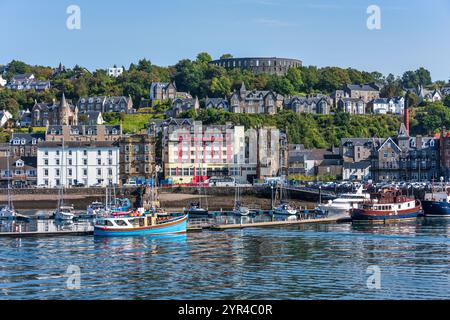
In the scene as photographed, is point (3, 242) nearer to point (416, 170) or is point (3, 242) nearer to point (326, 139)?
point (416, 170)

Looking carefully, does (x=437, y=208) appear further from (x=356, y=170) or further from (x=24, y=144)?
(x=24, y=144)

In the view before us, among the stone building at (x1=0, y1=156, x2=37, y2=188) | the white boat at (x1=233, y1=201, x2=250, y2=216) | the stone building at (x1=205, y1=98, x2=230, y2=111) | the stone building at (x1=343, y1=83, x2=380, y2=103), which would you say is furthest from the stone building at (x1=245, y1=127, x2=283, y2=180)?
the stone building at (x1=343, y1=83, x2=380, y2=103)

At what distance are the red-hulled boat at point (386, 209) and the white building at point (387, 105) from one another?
70700 mm

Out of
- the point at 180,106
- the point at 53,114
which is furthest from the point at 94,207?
the point at 180,106

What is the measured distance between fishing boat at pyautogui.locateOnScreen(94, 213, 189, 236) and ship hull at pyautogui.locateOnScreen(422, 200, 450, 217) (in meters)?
26.6

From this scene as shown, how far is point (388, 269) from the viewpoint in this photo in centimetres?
4050

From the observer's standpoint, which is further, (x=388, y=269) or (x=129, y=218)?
(x=129, y=218)

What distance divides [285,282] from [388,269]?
6171 mm

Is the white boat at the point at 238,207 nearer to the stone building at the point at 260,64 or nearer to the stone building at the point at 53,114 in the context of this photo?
the stone building at the point at 53,114

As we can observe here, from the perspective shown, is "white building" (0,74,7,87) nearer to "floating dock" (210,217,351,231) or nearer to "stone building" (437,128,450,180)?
"stone building" (437,128,450,180)

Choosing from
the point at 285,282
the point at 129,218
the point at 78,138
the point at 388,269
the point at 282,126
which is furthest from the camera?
the point at 282,126

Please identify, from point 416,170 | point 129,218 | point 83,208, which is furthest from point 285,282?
point 416,170

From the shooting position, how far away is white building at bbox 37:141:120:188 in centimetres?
9475

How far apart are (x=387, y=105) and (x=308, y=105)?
54.1 ft
